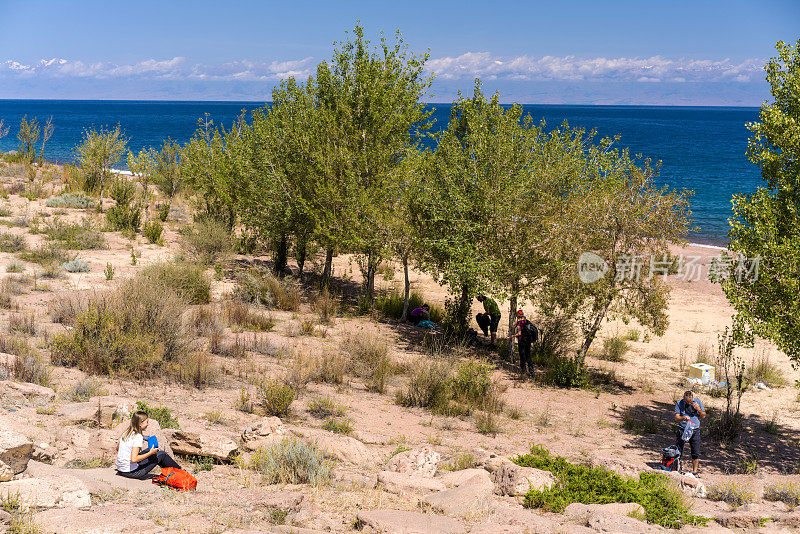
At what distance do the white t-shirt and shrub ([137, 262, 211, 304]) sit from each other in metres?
8.33

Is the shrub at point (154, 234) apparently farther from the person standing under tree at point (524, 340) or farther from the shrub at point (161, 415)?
the shrub at point (161, 415)

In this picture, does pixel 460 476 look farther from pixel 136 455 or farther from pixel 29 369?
pixel 29 369

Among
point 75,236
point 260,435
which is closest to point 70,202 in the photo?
point 75,236

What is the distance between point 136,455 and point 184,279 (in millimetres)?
9440

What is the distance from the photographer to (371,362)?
13.0 m

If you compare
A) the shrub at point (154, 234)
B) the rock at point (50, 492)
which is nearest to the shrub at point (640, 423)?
the rock at point (50, 492)

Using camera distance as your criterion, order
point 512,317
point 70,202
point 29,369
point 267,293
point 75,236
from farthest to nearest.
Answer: point 70,202 → point 75,236 → point 267,293 → point 512,317 → point 29,369

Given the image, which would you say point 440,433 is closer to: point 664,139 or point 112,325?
point 112,325

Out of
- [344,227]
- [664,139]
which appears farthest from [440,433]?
[664,139]

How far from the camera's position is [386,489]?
708 cm

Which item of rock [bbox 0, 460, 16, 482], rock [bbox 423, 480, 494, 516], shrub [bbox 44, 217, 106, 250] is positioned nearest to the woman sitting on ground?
rock [bbox 0, 460, 16, 482]

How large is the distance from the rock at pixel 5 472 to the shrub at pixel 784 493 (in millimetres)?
9368

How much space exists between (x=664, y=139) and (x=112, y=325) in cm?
11973

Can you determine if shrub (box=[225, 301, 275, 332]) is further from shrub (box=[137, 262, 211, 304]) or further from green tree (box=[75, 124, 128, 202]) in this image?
green tree (box=[75, 124, 128, 202])
